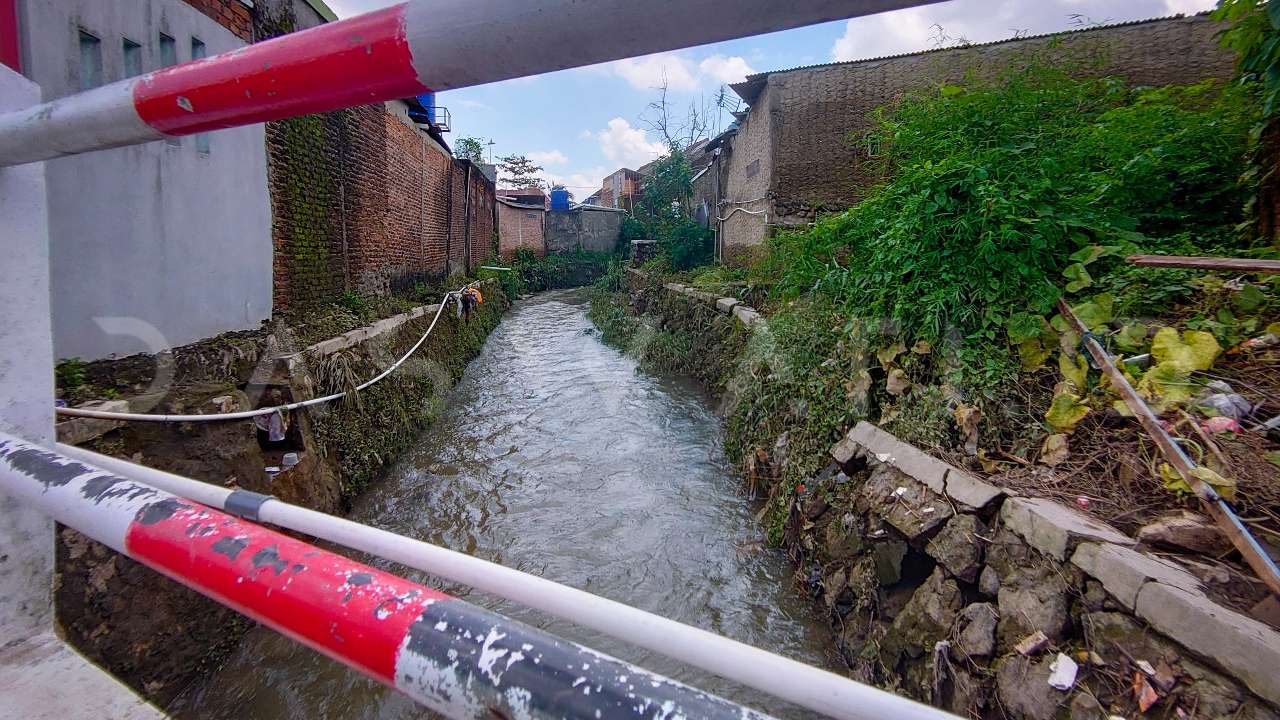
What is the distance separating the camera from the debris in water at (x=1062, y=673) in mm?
1905

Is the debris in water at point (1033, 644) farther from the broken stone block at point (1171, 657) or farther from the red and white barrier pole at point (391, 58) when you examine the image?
the red and white barrier pole at point (391, 58)

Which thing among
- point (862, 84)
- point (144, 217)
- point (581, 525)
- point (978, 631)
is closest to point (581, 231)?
point (862, 84)

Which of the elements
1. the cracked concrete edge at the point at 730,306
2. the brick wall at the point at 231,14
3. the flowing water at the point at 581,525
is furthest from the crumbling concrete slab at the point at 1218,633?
the brick wall at the point at 231,14

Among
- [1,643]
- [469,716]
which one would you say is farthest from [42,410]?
[469,716]

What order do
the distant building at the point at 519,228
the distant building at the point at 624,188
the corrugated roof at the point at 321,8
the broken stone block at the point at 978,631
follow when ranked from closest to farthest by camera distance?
the broken stone block at the point at 978,631
the corrugated roof at the point at 321,8
the distant building at the point at 519,228
the distant building at the point at 624,188

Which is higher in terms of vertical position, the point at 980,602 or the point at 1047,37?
the point at 1047,37

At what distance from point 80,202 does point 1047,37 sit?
10466mm

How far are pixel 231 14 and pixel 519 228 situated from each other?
1855cm

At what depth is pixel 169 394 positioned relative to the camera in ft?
10.4

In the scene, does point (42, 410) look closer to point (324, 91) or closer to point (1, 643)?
point (1, 643)

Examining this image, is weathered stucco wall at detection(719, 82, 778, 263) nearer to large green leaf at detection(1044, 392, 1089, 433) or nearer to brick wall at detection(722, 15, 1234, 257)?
brick wall at detection(722, 15, 1234, 257)

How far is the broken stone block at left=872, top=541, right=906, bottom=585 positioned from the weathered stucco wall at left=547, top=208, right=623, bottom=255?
2370 cm

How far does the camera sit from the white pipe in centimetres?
60

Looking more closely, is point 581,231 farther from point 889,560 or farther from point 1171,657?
point 1171,657
